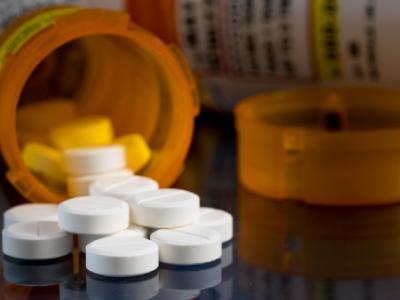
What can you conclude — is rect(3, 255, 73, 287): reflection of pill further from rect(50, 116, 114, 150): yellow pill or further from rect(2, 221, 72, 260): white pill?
rect(50, 116, 114, 150): yellow pill

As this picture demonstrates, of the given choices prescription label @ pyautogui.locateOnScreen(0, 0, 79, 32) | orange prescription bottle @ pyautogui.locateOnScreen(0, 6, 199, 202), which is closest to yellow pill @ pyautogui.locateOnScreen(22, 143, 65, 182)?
orange prescription bottle @ pyautogui.locateOnScreen(0, 6, 199, 202)

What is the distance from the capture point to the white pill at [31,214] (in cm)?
67

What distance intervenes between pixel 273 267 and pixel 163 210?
0.09m

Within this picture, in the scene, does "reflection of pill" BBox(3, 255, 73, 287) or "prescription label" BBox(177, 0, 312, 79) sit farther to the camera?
"prescription label" BBox(177, 0, 312, 79)

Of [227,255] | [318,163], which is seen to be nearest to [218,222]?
[227,255]

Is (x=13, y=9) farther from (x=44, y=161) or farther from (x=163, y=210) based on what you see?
(x=163, y=210)

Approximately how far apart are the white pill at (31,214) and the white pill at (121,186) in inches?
1.4

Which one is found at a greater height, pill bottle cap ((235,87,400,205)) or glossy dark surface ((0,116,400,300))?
pill bottle cap ((235,87,400,205))

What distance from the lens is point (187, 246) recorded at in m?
0.61

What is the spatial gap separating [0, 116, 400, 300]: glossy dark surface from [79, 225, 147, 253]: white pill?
0.04ft

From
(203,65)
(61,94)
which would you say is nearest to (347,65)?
(203,65)

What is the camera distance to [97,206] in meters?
0.64

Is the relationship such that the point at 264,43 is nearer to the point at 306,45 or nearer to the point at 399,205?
the point at 306,45

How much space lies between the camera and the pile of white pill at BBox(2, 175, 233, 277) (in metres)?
0.59
